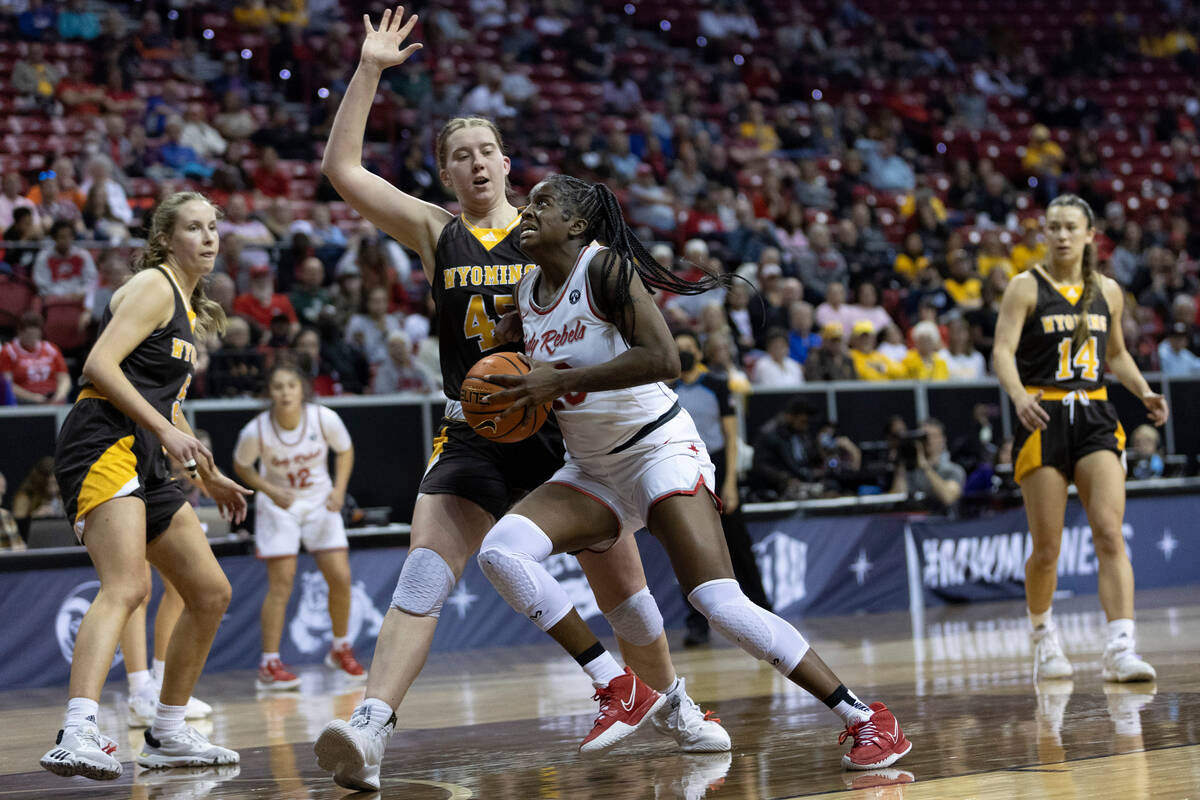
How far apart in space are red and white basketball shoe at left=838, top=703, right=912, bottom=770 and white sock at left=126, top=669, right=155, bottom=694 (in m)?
3.71

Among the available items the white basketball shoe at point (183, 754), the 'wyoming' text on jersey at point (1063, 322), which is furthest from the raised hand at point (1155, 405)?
the white basketball shoe at point (183, 754)

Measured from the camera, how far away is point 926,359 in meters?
13.8

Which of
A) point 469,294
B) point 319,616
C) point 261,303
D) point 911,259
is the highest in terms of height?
point 911,259

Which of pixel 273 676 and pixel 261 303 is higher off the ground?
pixel 261 303

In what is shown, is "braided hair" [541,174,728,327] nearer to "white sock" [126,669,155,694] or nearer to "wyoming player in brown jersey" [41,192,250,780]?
"wyoming player in brown jersey" [41,192,250,780]

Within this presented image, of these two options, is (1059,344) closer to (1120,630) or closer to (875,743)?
(1120,630)

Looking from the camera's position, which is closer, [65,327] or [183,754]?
[183,754]

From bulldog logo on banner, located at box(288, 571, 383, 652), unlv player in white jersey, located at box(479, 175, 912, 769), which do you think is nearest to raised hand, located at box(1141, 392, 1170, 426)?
unlv player in white jersey, located at box(479, 175, 912, 769)

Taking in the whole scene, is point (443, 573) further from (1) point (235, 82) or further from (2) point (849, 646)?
(1) point (235, 82)

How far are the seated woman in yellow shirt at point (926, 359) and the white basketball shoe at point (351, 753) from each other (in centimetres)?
1019

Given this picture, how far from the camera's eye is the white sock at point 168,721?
5.01 meters

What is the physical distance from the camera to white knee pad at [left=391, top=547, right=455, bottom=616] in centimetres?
441

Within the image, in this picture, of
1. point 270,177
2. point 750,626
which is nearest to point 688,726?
point 750,626

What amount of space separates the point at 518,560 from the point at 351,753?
745 mm
